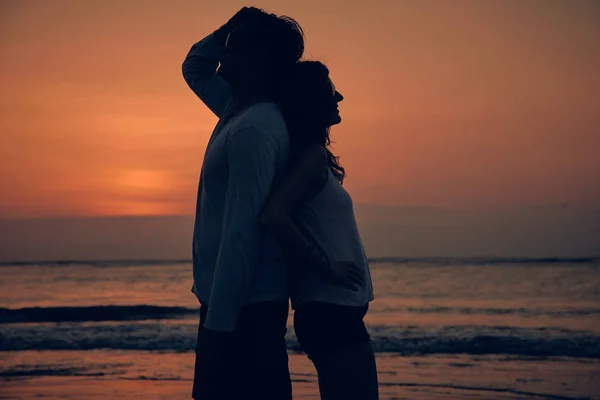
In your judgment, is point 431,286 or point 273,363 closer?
point 273,363

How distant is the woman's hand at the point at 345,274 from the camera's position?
2.06 m

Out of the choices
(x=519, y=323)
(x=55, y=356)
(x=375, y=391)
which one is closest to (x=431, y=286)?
(x=519, y=323)

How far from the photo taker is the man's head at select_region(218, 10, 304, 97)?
7.06 ft

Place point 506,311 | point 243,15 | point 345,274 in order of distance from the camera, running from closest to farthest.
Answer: point 345,274 → point 243,15 → point 506,311

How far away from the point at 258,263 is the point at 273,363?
29 cm

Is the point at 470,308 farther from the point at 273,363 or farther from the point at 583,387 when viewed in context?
the point at 273,363

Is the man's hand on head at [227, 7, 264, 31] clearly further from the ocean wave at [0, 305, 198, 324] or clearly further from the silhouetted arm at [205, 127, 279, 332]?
the ocean wave at [0, 305, 198, 324]

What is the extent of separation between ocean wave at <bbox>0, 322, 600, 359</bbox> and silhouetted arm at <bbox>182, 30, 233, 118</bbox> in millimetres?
7360

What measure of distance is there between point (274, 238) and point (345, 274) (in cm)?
23

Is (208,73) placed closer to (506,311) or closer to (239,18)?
(239,18)

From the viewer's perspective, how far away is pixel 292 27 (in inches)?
85.7

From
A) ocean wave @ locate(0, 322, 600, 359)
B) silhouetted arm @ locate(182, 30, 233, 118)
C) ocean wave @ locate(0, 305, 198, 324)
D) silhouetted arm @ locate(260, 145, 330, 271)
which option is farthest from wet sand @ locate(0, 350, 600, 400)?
ocean wave @ locate(0, 305, 198, 324)

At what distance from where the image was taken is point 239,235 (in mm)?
1951

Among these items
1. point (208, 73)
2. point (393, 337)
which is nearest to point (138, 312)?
point (393, 337)
